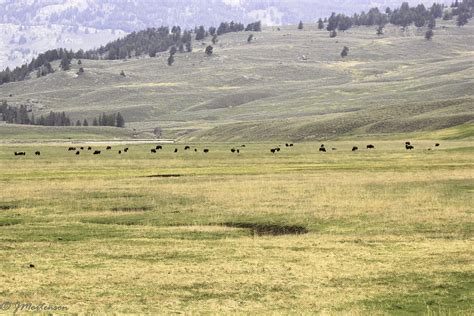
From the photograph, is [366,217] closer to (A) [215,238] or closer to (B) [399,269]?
(A) [215,238]

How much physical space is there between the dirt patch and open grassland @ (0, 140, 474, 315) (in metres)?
0.10

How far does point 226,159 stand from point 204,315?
72.4 m

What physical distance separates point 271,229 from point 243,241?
5161 mm

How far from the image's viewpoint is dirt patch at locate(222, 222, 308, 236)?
133ft

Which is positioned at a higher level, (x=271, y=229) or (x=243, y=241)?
(x=243, y=241)

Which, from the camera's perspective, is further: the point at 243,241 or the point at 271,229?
the point at 271,229

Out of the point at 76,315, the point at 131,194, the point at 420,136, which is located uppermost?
the point at 76,315

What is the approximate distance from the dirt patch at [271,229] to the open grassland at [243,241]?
97 mm

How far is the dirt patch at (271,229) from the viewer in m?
40.5

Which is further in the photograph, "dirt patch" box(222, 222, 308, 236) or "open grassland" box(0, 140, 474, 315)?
"dirt patch" box(222, 222, 308, 236)

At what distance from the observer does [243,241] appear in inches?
1441

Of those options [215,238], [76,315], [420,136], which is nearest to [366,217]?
[215,238]

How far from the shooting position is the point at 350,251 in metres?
33.4

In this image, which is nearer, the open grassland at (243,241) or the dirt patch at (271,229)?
the open grassland at (243,241)
